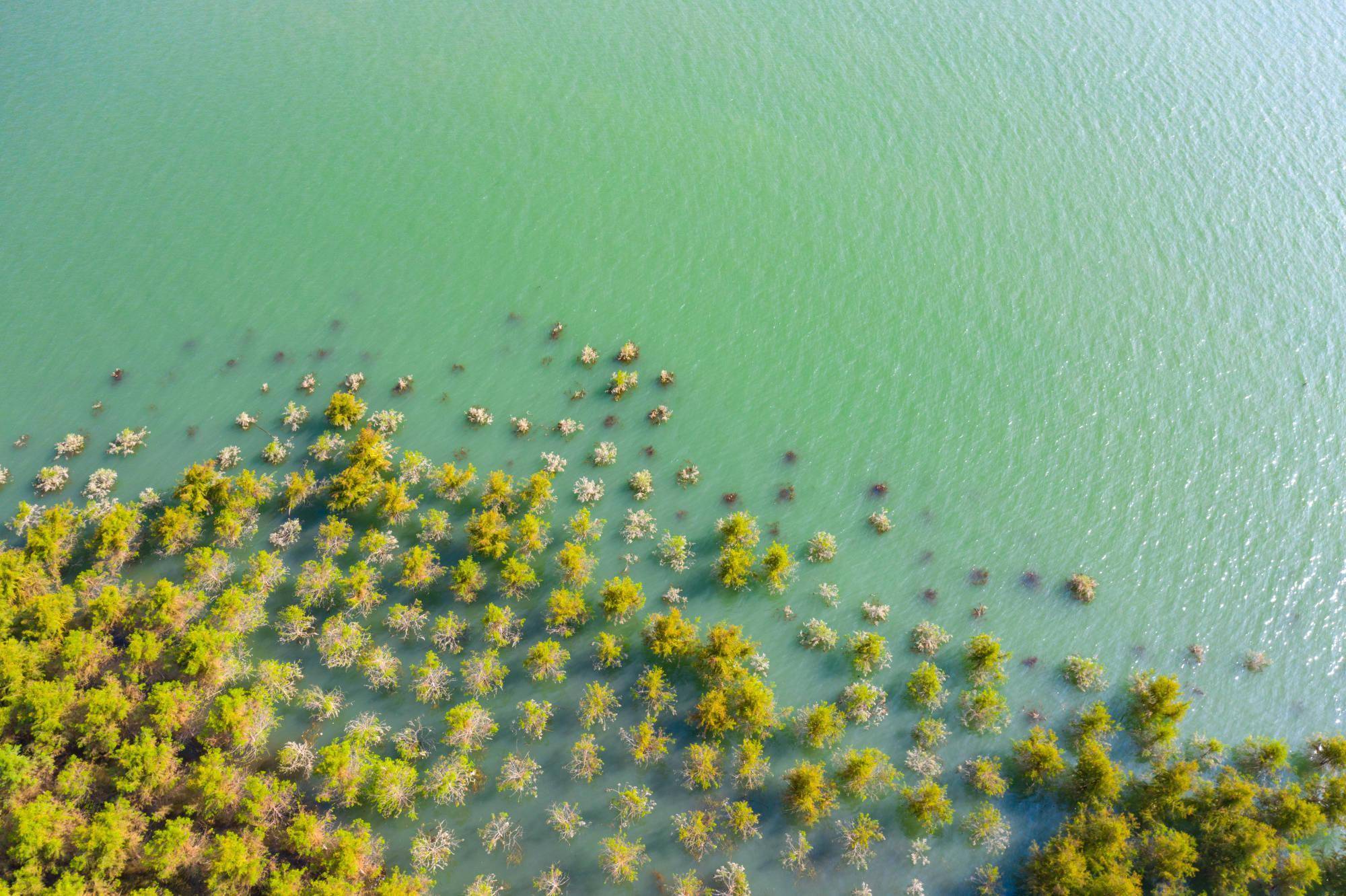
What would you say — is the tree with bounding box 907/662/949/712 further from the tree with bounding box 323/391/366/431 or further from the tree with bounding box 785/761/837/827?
the tree with bounding box 323/391/366/431

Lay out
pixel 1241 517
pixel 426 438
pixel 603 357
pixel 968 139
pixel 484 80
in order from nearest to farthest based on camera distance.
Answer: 1. pixel 1241 517
2. pixel 426 438
3. pixel 603 357
4. pixel 968 139
5. pixel 484 80

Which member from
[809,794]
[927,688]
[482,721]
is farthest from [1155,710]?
[482,721]

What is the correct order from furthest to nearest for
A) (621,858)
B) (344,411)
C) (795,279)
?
(795,279) < (344,411) < (621,858)

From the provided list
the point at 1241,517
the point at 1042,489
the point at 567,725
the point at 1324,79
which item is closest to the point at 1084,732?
the point at 1042,489

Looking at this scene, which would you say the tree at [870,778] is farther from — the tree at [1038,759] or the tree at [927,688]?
the tree at [1038,759]

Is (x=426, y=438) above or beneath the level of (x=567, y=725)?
above

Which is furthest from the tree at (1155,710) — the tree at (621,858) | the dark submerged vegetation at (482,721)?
the tree at (621,858)

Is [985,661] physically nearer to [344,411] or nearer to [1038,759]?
[1038,759]

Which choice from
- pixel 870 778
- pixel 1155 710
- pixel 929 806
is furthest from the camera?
Result: pixel 1155 710

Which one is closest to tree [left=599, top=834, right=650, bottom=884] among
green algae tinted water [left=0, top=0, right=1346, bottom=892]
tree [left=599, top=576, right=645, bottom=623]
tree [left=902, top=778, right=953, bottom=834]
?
green algae tinted water [left=0, top=0, right=1346, bottom=892]

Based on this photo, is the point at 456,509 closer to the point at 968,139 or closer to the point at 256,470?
the point at 256,470
